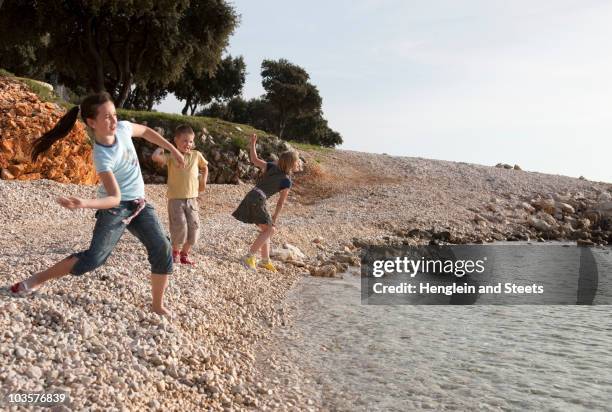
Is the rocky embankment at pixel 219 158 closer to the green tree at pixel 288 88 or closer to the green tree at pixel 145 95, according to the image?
the green tree at pixel 145 95

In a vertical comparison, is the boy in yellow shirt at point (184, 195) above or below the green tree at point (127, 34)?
below

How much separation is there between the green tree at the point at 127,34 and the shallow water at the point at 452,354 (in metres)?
23.1

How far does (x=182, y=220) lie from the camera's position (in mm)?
7918

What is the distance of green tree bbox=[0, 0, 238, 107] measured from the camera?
2856cm

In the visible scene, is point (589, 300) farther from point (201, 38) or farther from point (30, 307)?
point (201, 38)

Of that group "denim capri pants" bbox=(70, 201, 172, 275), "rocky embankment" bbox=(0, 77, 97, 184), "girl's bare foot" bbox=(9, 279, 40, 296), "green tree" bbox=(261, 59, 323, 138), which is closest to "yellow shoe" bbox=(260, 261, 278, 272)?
"denim capri pants" bbox=(70, 201, 172, 275)

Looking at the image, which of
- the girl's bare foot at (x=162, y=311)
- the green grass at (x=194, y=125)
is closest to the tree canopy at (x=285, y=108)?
the green grass at (x=194, y=125)

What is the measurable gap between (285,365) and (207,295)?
1.84 metres

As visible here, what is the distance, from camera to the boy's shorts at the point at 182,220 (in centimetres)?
791

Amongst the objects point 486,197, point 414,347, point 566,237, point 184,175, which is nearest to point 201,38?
point 486,197

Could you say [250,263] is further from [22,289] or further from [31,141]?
[31,141]

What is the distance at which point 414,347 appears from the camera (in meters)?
6.65

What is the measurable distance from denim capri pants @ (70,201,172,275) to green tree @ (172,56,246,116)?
4215 cm

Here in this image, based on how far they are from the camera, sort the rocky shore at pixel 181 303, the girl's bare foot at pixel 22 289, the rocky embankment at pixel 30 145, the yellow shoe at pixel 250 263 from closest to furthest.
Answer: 1. the rocky shore at pixel 181 303
2. the girl's bare foot at pixel 22 289
3. the yellow shoe at pixel 250 263
4. the rocky embankment at pixel 30 145
